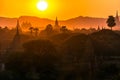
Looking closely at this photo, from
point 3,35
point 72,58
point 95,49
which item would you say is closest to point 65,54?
point 72,58

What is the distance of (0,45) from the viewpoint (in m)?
107

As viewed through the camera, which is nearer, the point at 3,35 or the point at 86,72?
the point at 86,72

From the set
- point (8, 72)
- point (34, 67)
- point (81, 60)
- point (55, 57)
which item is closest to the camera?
point (8, 72)

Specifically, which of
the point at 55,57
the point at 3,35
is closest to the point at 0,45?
the point at 3,35

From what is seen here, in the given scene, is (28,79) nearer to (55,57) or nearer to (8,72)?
(8,72)

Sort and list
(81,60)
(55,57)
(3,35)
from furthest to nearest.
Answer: (3,35), (81,60), (55,57)

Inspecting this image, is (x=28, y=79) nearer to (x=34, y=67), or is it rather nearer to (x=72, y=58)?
(x=34, y=67)

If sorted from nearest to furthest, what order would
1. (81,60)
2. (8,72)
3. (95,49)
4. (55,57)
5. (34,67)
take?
1. (8,72)
2. (34,67)
3. (55,57)
4. (81,60)
5. (95,49)

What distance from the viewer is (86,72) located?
5759 cm

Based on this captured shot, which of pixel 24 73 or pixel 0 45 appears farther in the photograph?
pixel 0 45

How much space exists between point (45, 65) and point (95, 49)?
21.5 meters

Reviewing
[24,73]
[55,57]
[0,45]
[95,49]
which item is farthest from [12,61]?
[0,45]

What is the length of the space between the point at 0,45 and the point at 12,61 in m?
49.9

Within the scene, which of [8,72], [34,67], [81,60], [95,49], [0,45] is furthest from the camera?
[0,45]
